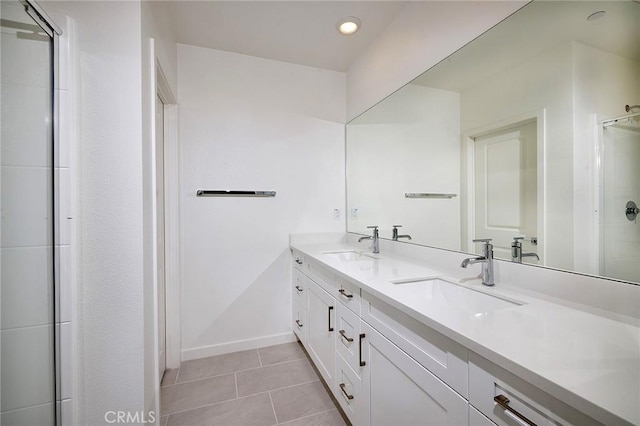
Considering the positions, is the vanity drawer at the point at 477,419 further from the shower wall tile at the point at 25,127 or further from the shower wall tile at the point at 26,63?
the shower wall tile at the point at 26,63

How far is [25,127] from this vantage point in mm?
990

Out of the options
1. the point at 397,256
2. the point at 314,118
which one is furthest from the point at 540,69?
the point at 314,118

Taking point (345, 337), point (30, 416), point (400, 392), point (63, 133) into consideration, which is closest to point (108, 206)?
point (63, 133)

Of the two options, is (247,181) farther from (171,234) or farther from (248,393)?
(248,393)

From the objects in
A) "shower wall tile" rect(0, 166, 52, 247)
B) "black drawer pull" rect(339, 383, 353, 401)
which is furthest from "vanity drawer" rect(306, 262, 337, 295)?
"shower wall tile" rect(0, 166, 52, 247)

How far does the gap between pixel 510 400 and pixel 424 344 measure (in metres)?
0.27

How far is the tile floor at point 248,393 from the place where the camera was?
5.01 feet

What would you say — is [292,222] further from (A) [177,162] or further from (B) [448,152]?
(B) [448,152]

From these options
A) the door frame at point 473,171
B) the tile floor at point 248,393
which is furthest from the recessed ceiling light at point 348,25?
the tile floor at point 248,393

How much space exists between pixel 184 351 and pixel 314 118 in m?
2.24

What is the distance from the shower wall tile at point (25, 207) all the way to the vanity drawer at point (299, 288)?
145 cm

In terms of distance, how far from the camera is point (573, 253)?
98cm

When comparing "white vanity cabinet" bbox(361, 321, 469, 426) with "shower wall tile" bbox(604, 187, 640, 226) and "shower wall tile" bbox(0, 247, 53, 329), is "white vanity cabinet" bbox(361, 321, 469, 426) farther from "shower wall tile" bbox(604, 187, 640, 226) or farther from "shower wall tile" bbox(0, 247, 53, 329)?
"shower wall tile" bbox(0, 247, 53, 329)

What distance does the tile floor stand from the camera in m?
1.53
